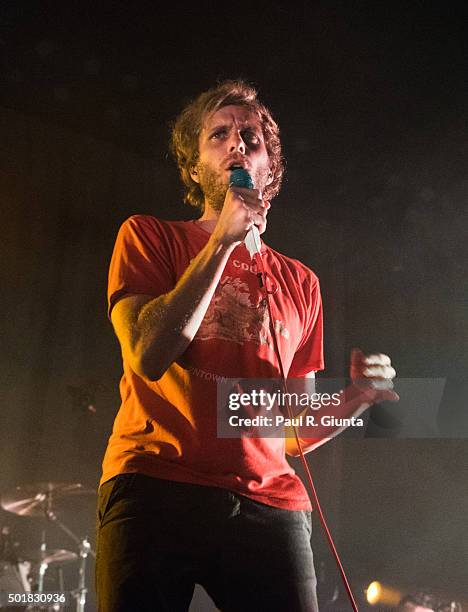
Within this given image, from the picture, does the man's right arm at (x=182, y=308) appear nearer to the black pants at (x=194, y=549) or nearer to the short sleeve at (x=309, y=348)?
the black pants at (x=194, y=549)

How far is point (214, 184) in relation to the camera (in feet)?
4.12

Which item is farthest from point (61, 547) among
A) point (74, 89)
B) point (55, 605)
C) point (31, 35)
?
point (31, 35)

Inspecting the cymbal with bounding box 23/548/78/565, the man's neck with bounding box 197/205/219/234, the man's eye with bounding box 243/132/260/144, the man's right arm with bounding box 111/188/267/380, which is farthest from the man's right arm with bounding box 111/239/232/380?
the cymbal with bounding box 23/548/78/565

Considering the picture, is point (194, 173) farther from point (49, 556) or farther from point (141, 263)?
point (49, 556)

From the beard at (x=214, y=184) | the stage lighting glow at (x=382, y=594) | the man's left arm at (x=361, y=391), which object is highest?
the beard at (x=214, y=184)

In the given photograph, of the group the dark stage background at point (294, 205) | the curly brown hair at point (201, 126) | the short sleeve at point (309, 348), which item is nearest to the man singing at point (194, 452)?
the short sleeve at point (309, 348)

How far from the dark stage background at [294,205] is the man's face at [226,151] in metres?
0.24

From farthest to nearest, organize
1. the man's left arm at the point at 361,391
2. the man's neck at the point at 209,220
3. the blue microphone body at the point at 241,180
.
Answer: the man's neck at the point at 209,220 → the man's left arm at the point at 361,391 → the blue microphone body at the point at 241,180

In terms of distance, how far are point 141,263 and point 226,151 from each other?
339 millimetres

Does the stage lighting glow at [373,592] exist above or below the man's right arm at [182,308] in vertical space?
below

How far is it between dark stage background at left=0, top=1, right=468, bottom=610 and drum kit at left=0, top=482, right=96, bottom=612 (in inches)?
0.9

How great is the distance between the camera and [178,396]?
3.23ft

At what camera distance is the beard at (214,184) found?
4.05 feet

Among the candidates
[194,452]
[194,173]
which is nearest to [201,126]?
[194,173]
